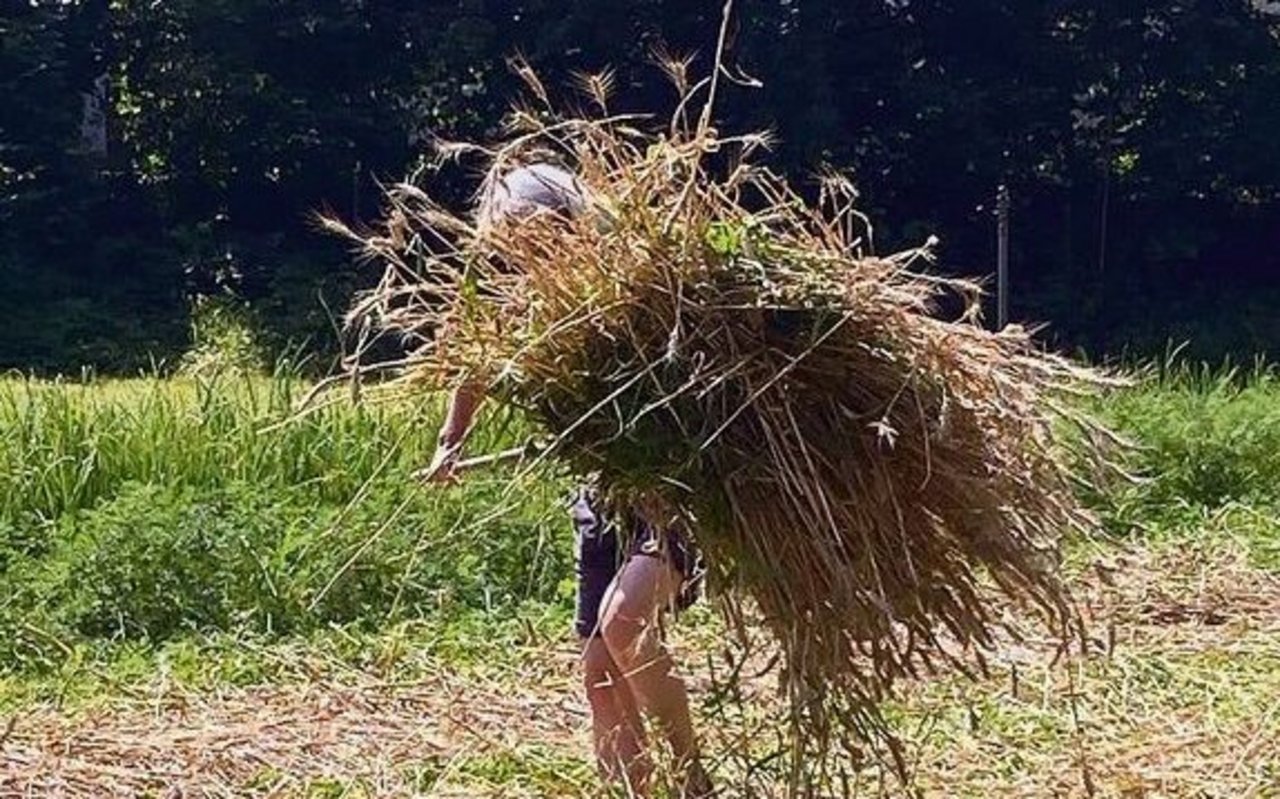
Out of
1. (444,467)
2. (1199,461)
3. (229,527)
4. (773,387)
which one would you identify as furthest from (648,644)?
(1199,461)

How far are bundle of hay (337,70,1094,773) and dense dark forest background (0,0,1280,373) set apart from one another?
12.3 m

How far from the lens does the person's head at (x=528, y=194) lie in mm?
2971

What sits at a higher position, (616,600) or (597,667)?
(616,600)

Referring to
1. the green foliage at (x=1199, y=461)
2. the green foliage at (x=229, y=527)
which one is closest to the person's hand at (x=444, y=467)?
the green foliage at (x=229, y=527)

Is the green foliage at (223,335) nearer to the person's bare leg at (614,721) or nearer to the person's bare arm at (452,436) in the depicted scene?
the person's bare leg at (614,721)

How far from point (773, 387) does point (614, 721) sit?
0.97 meters

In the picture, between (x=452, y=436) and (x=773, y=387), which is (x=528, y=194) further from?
(x=773, y=387)

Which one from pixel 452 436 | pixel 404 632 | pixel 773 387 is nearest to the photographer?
pixel 773 387

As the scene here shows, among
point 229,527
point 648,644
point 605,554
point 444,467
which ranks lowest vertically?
point 229,527

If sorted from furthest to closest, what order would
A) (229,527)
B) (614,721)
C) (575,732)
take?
1. (229,527)
2. (575,732)
3. (614,721)

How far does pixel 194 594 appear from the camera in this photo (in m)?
5.26

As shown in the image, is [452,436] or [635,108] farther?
[635,108]

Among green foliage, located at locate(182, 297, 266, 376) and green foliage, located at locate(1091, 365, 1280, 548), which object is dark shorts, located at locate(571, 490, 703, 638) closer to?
green foliage, located at locate(1091, 365, 1280, 548)

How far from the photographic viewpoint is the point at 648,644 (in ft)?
10.7
